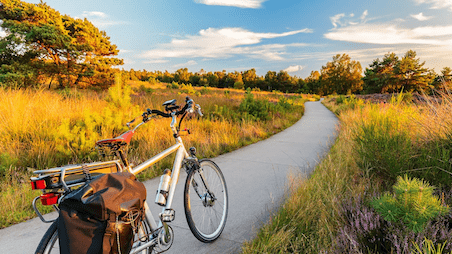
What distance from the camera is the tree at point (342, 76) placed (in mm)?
72750

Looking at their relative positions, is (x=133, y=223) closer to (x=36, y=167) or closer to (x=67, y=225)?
(x=67, y=225)

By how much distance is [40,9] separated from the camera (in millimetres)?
18594

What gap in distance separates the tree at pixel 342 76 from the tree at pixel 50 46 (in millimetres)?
66908

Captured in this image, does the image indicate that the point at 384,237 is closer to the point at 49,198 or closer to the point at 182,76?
the point at 49,198

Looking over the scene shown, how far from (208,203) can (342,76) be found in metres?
80.6

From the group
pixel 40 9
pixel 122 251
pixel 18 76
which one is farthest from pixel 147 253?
pixel 40 9

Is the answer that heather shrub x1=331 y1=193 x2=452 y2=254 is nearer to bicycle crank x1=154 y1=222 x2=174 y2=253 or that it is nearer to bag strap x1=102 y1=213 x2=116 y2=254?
bicycle crank x1=154 y1=222 x2=174 y2=253

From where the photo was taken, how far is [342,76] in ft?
243

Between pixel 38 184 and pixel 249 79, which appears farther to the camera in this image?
pixel 249 79

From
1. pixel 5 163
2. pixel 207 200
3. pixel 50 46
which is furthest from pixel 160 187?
pixel 50 46

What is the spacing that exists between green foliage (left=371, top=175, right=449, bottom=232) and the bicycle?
181 cm

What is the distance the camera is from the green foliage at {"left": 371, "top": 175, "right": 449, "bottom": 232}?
2.18m

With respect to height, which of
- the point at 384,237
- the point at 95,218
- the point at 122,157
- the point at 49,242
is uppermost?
the point at 122,157

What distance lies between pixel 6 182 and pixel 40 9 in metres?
20.0
